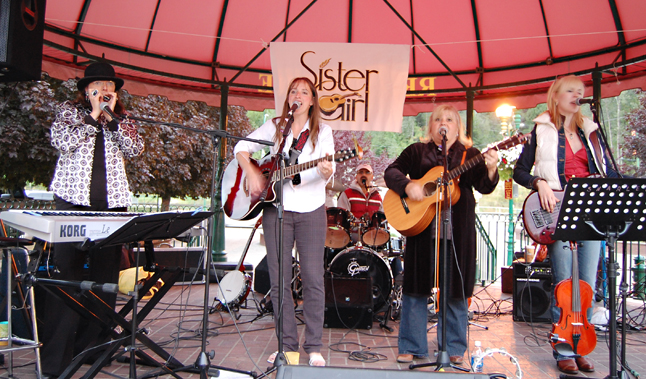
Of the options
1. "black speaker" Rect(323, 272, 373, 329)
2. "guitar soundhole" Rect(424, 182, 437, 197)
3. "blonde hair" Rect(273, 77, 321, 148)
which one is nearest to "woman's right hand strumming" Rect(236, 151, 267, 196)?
"blonde hair" Rect(273, 77, 321, 148)

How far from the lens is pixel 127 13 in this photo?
20.3 ft

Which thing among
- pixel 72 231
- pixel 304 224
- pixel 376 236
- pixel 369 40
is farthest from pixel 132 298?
pixel 369 40

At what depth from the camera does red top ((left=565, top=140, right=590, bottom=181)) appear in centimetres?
384

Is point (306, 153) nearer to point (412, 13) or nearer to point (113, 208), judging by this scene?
point (113, 208)

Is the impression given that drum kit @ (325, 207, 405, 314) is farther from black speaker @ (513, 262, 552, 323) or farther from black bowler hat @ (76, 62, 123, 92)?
black bowler hat @ (76, 62, 123, 92)

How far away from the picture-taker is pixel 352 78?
5973 millimetres

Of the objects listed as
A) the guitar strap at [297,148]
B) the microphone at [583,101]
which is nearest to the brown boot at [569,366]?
the microphone at [583,101]

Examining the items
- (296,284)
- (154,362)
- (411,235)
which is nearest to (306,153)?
(411,235)

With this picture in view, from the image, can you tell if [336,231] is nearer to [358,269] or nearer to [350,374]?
[358,269]

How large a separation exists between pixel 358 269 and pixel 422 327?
1.91 metres

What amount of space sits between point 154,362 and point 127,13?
4.58 meters

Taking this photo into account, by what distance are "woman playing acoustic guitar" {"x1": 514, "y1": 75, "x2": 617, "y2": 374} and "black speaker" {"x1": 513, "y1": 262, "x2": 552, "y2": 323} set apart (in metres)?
1.91

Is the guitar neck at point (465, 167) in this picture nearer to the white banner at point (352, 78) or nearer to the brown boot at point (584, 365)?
the brown boot at point (584, 365)

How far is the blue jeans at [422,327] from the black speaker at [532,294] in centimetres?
228
